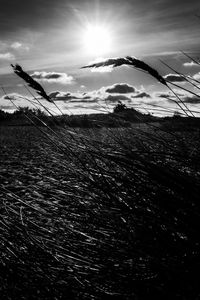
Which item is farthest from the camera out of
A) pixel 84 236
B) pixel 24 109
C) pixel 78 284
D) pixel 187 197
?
pixel 24 109

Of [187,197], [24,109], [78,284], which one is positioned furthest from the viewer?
[24,109]

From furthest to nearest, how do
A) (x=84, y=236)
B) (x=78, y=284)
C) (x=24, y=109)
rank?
(x=24, y=109) < (x=84, y=236) < (x=78, y=284)

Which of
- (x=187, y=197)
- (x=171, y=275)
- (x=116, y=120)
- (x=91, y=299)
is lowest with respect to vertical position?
(x=91, y=299)

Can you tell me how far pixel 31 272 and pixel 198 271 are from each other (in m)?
0.50

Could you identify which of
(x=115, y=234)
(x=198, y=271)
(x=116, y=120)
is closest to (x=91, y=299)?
(x=115, y=234)

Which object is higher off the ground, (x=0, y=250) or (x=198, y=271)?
(x=198, y=271)

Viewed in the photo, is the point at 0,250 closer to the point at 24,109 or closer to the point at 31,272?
the point at 31,272

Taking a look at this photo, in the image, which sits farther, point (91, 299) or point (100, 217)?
point (100, 217)

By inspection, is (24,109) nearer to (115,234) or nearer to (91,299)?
(115,234)

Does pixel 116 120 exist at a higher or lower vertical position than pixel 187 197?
higher

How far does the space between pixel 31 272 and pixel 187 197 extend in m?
0.54

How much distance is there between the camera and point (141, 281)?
38.9 inches

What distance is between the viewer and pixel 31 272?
1068 millimetres

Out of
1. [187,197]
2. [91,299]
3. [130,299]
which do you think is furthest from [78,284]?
[187,197]
